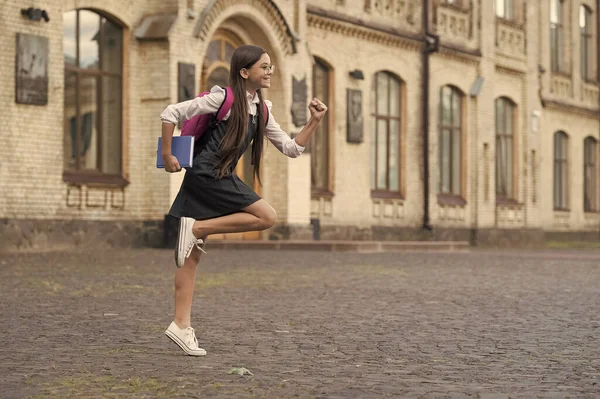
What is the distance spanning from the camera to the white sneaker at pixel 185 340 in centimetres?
705

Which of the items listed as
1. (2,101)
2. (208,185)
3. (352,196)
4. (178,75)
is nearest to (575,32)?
(352,196)

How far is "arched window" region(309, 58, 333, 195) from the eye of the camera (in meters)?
27.3

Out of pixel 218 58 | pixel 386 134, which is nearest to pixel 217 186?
pixel 218 58

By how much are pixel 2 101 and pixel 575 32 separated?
2550 centimetres

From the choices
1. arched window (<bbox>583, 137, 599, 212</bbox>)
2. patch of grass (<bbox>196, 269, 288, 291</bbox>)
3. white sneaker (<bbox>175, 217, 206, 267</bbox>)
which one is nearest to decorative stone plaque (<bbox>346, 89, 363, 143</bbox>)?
patch of grass (<bbox>196, 269, 288, 291</bbox>)

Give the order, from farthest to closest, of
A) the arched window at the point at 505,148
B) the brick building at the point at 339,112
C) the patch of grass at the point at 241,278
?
1. the arched window at the point at 505,148
2. the brick building at the point at 339,112
3. the patch of grass at the point at 241,278

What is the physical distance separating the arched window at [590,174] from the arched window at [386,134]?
13.0 meters

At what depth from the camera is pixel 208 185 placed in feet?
23.2

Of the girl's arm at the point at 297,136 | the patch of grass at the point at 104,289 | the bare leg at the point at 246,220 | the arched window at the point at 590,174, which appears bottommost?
the patch of grass at the point at 104,289

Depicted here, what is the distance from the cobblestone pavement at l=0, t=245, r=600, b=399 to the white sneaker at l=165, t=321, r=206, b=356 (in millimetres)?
88

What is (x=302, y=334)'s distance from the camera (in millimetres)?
8344

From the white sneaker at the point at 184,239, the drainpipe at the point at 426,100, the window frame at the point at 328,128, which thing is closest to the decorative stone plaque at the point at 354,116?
the window frame at the point at 328,128

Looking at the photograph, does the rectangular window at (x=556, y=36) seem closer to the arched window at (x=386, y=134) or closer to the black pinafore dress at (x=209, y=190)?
the arched window at (x=386, y=134)

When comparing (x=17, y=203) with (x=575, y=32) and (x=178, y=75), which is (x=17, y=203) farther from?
(x=575, y=32)
